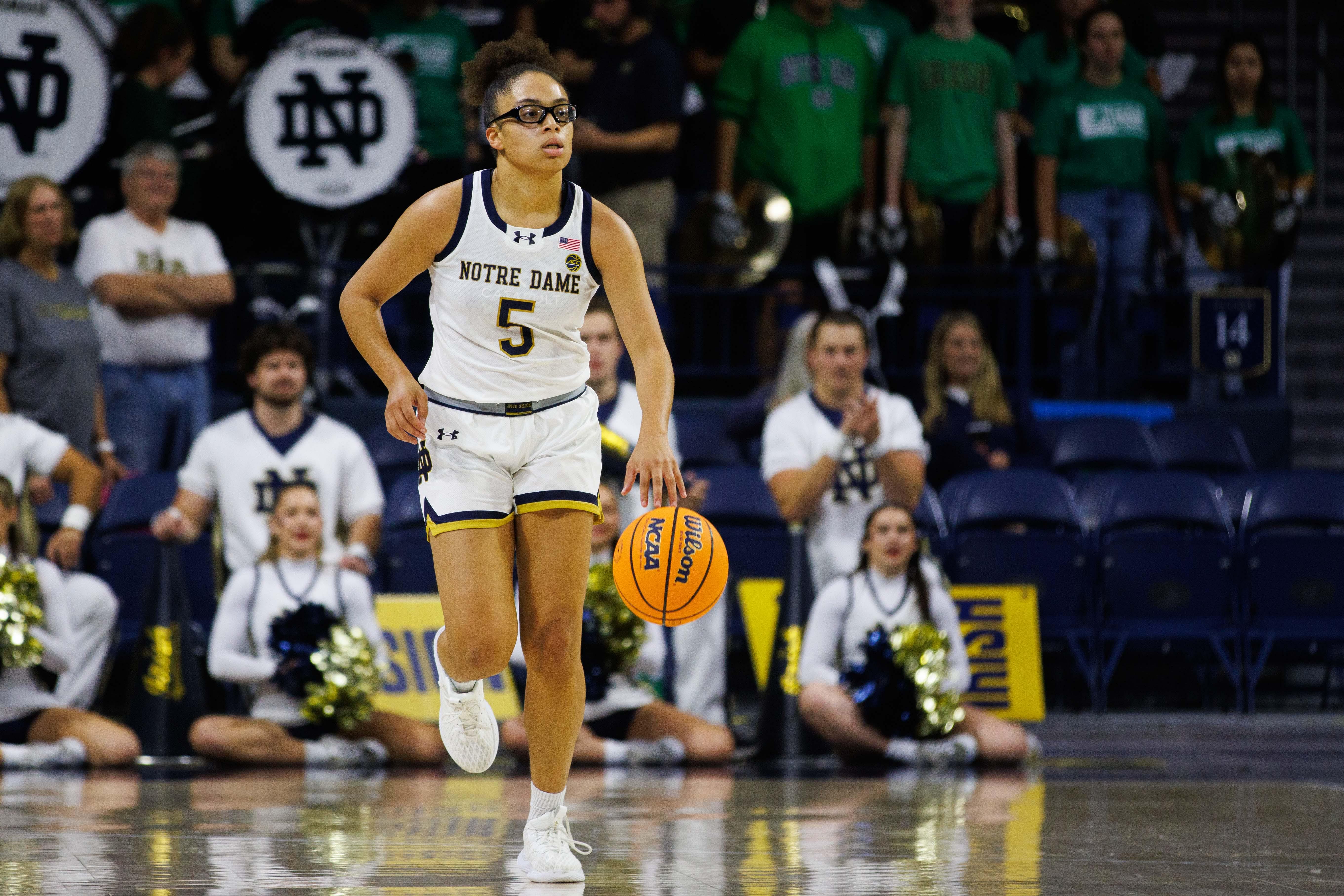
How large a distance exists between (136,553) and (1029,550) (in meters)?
4.82

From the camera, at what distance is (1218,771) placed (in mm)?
8227

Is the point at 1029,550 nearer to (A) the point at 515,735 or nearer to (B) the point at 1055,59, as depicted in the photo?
(A) the point at 515,735

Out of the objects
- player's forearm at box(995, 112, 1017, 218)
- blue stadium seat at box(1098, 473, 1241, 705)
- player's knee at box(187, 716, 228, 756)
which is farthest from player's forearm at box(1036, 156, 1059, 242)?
player's knee at box(187, 716, 228, 756)

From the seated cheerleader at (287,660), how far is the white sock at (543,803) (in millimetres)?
3447

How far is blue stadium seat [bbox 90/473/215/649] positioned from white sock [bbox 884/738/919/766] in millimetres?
3654

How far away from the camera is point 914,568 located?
858 centimetres

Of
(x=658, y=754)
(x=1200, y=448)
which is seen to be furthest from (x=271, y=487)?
(x=1200, y=448)

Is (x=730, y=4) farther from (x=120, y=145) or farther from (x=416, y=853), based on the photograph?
(x=416, y=853)

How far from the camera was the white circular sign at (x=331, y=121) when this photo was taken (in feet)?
34.4

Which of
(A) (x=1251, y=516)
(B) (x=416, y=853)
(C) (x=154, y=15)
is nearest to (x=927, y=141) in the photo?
(A) (x=1251, y=516)

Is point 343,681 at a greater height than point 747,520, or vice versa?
point 747,520

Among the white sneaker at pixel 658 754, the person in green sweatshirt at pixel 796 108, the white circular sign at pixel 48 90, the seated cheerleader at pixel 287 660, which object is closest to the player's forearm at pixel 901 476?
the white sneaker at pixel 658 754

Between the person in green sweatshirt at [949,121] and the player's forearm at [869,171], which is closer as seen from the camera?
the person in green sweatshirt at [949,121]

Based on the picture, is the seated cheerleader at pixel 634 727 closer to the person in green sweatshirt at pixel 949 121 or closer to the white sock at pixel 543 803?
the white sock at pixel 543 803
